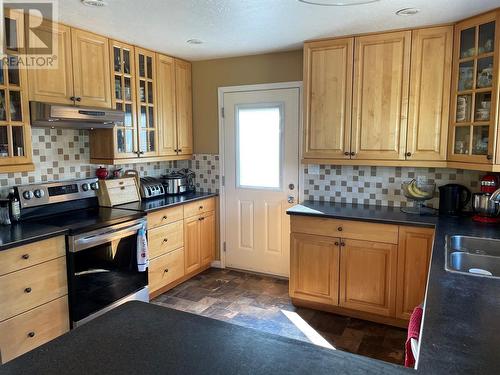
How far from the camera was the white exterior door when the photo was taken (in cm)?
380

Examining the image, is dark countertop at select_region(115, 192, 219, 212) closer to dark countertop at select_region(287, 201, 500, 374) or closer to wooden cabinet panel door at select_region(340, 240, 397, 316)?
wooden cabinet panel door at select_region(340, 240, 397, 316)

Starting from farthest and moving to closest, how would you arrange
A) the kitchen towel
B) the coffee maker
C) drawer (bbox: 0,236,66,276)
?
the coffee maker < drawer (bbox: 0,236,66,276) < the kitchen towel

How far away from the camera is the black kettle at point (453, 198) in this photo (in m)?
3.00

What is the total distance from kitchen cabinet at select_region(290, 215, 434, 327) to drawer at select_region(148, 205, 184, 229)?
1.15 metres

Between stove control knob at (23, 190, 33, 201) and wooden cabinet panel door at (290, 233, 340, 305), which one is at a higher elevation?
stove control knob at (23, 190, 33, 201)

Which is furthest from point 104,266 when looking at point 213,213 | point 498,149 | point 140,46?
point 498,149

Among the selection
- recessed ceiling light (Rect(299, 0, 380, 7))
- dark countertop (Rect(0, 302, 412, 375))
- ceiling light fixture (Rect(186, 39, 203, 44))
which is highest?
ceiling light fixture (Rect(186, 39, 203, 44))

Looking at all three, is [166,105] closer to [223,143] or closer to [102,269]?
[223,143]

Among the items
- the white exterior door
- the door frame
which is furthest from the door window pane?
the door frame

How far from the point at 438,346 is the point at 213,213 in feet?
10.9

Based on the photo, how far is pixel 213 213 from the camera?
13.9 feet

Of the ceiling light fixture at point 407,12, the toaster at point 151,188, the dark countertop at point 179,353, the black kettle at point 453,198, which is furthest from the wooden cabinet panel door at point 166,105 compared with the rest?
the dark countertop at point 179,353

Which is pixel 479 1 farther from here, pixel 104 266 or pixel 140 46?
pixel 104 266

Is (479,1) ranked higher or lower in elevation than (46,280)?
higher
